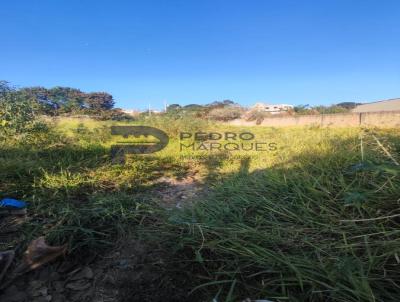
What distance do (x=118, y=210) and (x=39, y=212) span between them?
0.55 meters

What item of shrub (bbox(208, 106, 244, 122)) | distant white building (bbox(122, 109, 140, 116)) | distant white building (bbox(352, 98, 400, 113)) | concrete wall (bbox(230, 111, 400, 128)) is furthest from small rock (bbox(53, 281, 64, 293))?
distant white building (bbox(352, 98, 400, 113))

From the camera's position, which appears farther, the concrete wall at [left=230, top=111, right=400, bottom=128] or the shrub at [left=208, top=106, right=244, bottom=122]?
the shrub at [left=208, top=106, right=244, bottom=122]

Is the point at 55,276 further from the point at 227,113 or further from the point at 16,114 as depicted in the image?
the point at 227,113

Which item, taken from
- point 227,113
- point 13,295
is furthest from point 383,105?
point 13,295

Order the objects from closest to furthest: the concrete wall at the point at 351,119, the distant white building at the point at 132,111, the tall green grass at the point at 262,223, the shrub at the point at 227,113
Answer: the tall green grass at the point at 262,223 → the concrete wall at the point at 351,119 → the distant white building at the point at 132,111 → the shrub at the point at 227,113

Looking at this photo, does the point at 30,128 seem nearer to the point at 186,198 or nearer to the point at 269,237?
the point at 186,198

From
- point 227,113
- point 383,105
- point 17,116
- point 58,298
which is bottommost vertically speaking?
point 58,298

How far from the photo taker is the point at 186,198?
7.86 ft

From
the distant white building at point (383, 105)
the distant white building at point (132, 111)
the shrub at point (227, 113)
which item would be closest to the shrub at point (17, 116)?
the distant white building at point (132, 111)

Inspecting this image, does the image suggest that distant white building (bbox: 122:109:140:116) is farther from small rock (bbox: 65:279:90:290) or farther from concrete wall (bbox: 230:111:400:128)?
small rock (bbox: 65:279:90:290)

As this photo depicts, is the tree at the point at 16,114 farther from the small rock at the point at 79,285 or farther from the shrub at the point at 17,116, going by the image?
the small rock at the point at 79,285

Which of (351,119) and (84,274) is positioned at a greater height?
(351,119)

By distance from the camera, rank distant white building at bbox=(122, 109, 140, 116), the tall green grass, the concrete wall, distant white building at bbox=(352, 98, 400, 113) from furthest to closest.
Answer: distant white building at bbox=(352, 98, 400, 113) < distant white building at bbox=(122, 109, 140, 116) < the concrete wall < the tall green grass

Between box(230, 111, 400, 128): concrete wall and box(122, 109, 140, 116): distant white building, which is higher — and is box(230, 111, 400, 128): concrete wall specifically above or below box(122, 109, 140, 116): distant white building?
below
